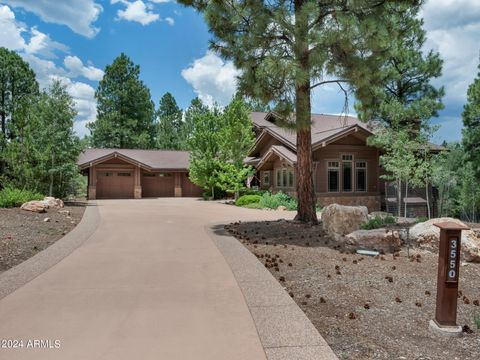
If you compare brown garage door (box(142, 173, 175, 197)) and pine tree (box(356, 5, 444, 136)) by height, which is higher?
pine tree (box(356, 5, 444, 136))

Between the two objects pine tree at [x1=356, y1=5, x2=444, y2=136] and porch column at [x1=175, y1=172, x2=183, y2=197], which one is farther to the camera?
porch column at [x1=175, y1=172, x2=183, y2=197]

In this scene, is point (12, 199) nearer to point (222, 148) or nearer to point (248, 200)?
point (248, 200)

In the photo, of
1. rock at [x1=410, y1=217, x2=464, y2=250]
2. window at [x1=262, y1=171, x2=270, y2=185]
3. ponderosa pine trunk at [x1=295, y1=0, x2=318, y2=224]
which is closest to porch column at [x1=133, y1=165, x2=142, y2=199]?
window at [x1=262, y1=171, x2=270, y2=185]

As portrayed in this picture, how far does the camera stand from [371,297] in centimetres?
501

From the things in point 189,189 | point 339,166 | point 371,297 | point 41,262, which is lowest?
point 371,297

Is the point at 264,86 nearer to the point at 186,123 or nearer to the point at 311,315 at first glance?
the point at 311,315

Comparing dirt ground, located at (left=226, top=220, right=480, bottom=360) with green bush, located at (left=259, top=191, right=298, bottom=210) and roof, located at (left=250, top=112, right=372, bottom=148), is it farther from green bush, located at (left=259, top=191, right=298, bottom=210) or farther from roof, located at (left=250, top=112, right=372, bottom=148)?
roof, located at (left=250, top=112, right=372, bottom=148)

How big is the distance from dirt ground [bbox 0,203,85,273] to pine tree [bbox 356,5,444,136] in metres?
13.1

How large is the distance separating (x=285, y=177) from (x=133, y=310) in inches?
730

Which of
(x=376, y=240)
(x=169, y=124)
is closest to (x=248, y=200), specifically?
(x=376, y=240)

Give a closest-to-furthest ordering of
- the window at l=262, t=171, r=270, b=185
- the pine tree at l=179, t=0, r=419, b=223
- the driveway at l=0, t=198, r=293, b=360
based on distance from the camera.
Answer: the driveway at l=0, t=198, r=293, b=360, the pine tree at l=179, t=0, r=419, b=223, the window at l=262, t=171, r=270, b=185

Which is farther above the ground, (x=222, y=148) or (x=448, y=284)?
(x=222, y=148)

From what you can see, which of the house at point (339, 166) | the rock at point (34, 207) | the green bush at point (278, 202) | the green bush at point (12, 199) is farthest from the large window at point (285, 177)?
the green bush at point (12, 199)

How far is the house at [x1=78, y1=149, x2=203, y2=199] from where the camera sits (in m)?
27.8
